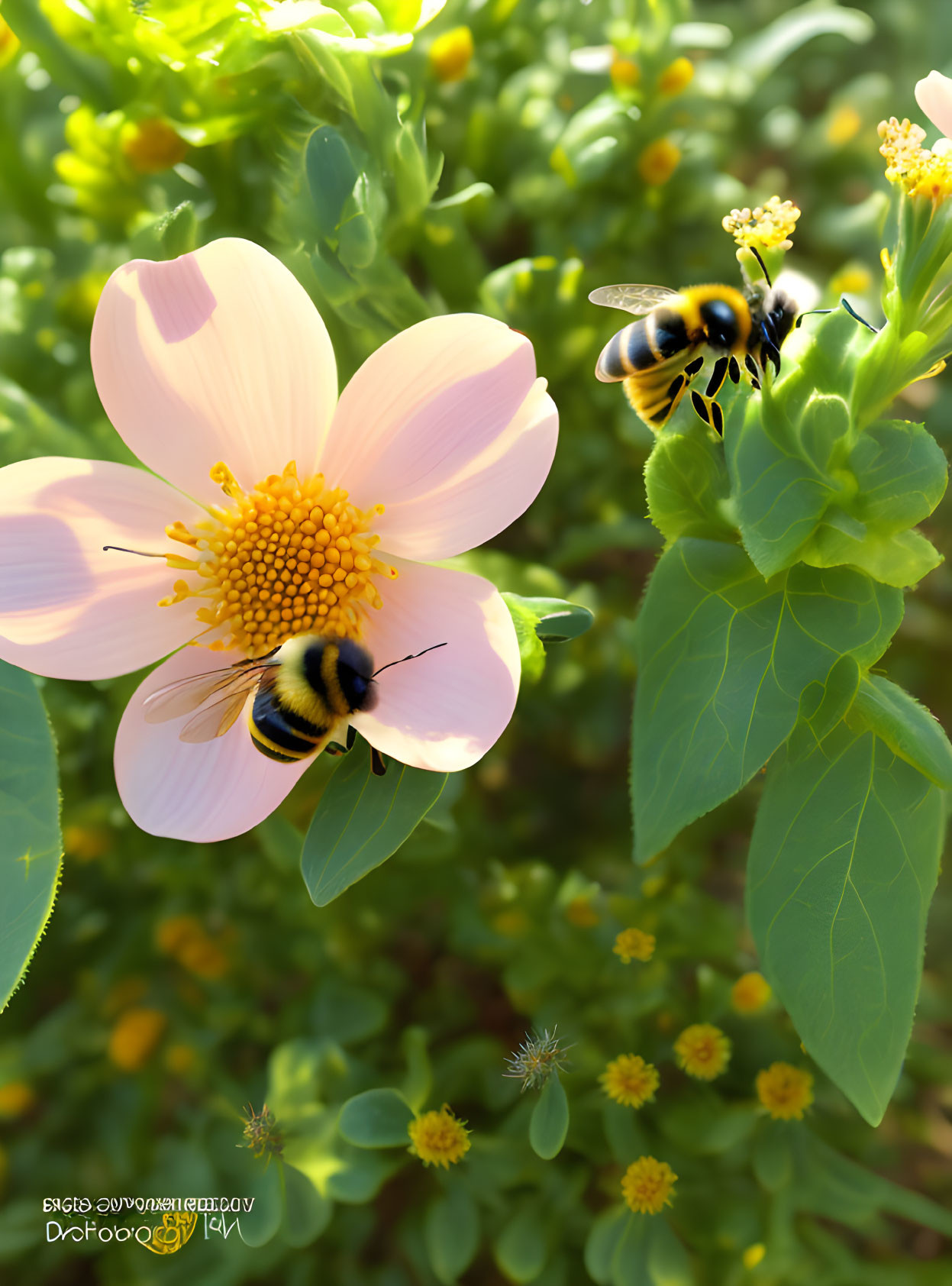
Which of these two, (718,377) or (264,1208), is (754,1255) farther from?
(718,377)

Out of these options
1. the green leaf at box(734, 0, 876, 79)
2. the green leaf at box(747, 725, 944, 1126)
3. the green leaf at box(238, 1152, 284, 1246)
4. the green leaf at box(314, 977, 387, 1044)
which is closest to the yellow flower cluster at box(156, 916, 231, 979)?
the green leaf at box(314, 977, 387, 1044)

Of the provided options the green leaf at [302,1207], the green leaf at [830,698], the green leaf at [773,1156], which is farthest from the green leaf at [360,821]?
the green leaf at [773,1156]

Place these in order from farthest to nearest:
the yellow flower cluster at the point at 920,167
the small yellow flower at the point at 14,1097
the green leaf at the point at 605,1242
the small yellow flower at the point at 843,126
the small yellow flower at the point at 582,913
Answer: the small yellow flower at the point at 843,126 → the small yellow flower at the point at 14,1097 → the small yellow flower at the point at 582,913 → the green leaf at the point at 605,1242 → the yellow flower cluster at the point at 920,167

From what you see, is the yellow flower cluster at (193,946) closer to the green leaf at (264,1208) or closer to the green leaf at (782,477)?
the green leaf at (264,1208)

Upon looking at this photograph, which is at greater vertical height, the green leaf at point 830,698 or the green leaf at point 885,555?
the green leaf at point 885,555

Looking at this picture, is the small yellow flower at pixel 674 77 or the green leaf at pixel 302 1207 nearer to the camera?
the green leaf at pixel 302 1207

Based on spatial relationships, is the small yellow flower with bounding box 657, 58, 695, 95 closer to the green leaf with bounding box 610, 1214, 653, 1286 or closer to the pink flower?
the pink flower

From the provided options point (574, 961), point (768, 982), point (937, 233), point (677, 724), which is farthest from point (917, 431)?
point (574, 961)
